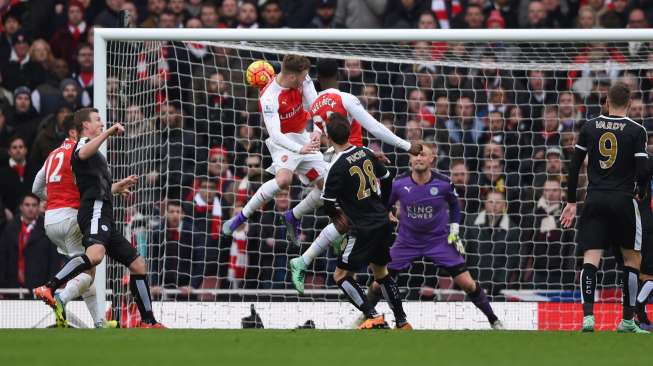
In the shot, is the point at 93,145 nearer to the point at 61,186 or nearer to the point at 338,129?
the point at 61,186

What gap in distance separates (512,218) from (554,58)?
1.85 meters

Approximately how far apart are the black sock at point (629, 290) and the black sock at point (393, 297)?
2012 mm

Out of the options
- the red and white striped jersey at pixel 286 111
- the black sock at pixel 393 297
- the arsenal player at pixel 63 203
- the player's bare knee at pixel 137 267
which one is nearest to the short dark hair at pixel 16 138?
the arsenal player at pixel 63 203

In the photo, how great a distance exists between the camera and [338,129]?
38.7ft

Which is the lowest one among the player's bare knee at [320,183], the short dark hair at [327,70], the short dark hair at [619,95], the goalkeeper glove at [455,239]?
the goalkeeper glove at [455,239]

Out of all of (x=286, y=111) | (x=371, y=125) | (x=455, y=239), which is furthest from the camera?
(x=455, y=239)

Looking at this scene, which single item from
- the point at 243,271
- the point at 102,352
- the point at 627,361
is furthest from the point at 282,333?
the point at 243,271

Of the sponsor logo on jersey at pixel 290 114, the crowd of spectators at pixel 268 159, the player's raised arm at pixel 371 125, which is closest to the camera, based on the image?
the player's raised arm at pixel 371 125

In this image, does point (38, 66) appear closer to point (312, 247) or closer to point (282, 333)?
point (312, 247)

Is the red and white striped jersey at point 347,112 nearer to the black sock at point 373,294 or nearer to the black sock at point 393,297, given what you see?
the black sock at point 393,297

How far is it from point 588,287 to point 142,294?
3968 mm

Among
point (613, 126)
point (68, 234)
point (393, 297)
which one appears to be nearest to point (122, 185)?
point (68, 234)

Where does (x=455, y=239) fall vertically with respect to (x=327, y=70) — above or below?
below

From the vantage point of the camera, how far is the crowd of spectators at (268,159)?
14.6 m
